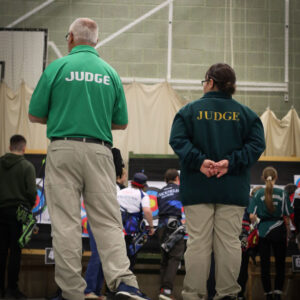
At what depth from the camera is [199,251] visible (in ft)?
10.4

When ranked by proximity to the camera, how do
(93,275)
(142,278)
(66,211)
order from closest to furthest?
(66,211) < (93,275) < (142,278)

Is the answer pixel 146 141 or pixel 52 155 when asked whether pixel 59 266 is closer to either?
pixel 52 155

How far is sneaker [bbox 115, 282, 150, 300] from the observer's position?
273cm

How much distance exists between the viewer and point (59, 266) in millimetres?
2834

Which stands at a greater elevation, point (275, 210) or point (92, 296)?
point (275, 210)

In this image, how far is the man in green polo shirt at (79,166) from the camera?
9.39 feet

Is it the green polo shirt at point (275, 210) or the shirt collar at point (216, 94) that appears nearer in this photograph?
the shirt collar at point (216, 94)

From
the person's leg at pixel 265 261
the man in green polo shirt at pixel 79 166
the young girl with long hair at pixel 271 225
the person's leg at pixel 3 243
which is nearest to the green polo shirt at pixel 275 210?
the young girl with long hair at pixel 271 225

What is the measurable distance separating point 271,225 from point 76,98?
13.5 ft

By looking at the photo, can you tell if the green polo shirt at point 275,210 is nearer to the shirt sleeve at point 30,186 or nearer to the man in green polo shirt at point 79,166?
the shirt sleeve at point 30,186

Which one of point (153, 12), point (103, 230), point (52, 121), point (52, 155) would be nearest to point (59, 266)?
point (103, 230)

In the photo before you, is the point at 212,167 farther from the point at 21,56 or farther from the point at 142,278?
the point at 21,56

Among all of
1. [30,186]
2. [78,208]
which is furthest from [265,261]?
[78,208]

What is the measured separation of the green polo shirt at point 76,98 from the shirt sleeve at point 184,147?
1.45 ft
